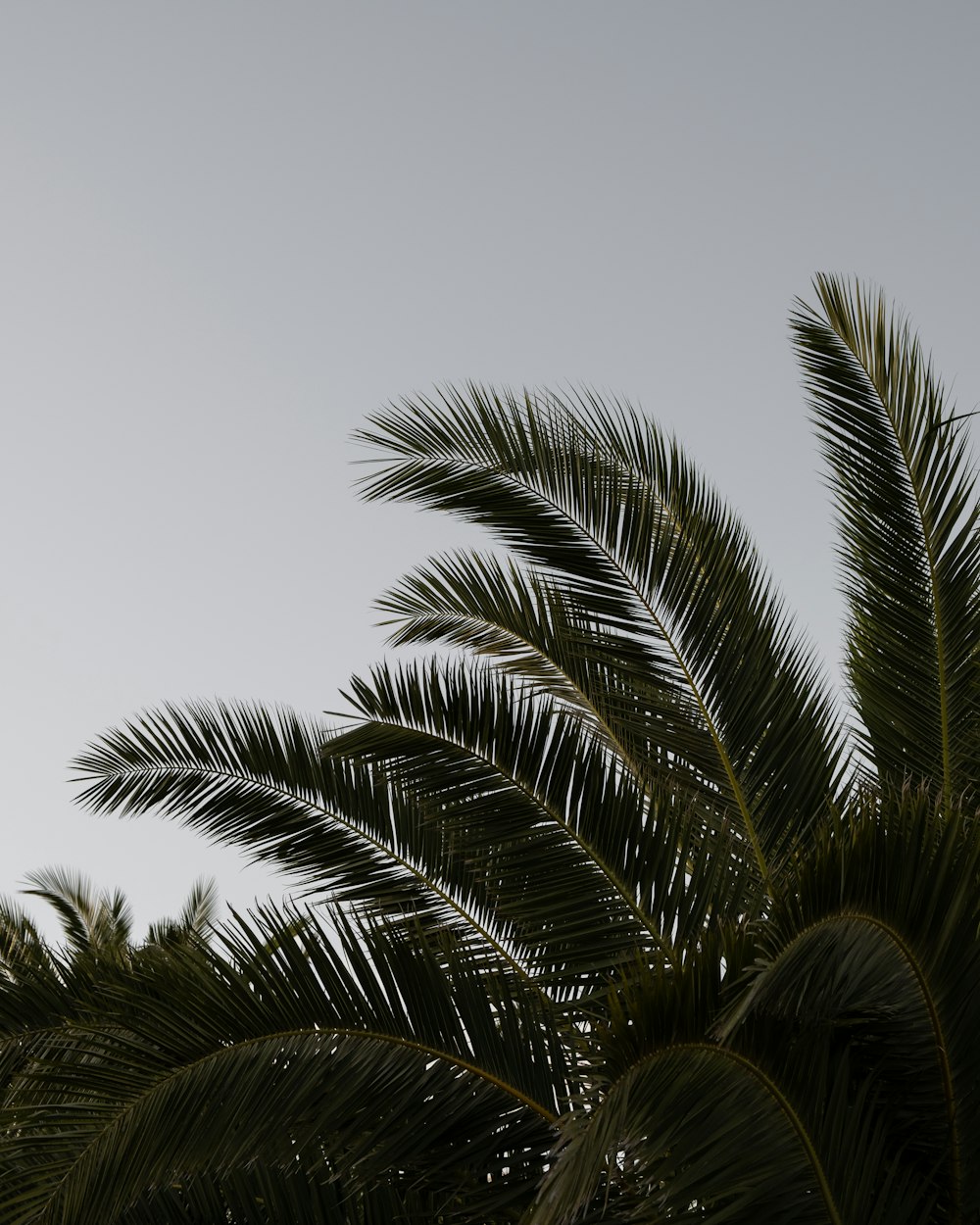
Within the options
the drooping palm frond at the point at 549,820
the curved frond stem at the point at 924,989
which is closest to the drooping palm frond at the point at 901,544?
the drooping palm frond at the point at 549,820

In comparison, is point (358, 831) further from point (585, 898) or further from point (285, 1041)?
point (285, 1041)

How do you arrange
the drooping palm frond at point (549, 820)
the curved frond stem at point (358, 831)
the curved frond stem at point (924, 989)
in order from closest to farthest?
the curved frond stem at point (924, 989), the drooping palm frond at point (549, 820), the curved frond stem at point (358, 831)

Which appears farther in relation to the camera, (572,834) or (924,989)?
(572,834)

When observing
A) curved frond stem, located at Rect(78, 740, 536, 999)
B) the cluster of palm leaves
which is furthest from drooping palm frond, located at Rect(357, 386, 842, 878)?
curved frond stem, located at Rect(78, 740, 536, 999)

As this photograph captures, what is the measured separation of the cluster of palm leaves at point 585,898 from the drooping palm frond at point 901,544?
0.02 meters

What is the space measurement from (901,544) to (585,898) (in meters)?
2.19

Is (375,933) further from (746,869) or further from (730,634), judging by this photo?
(730,634)

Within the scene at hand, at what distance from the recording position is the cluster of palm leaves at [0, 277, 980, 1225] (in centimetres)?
299

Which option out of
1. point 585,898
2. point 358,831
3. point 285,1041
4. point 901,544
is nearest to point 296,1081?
point 285,1041

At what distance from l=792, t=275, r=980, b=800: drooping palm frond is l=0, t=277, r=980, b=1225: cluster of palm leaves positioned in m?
0.02

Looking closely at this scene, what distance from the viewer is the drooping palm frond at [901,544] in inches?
206

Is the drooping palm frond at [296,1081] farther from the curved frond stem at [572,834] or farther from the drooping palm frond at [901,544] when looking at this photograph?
the drooping palm frond at [901,544]

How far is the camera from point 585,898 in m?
4.87

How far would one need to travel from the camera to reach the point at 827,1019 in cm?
315
